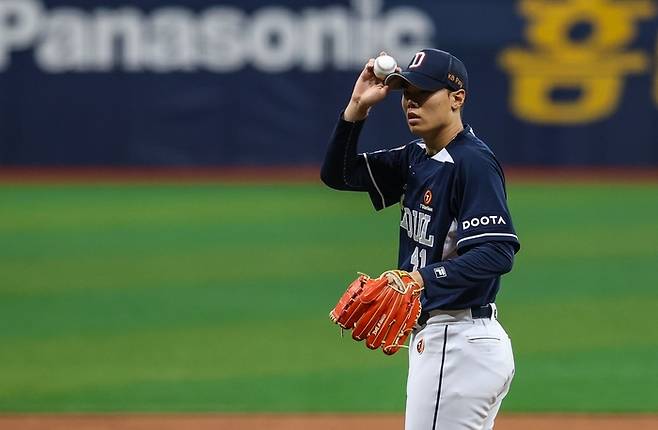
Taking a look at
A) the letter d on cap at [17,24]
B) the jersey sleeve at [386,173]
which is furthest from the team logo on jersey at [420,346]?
the letter d on cap at [17,24]

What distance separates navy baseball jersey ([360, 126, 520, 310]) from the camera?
3.91 meters

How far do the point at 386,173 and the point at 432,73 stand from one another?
1.86 feet

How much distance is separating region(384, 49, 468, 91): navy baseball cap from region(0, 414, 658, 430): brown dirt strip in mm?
3080

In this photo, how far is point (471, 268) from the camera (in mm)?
3875

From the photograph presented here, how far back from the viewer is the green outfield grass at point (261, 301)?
7668mm

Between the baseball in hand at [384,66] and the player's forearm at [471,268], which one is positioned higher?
the baseball in hand at [384,66]

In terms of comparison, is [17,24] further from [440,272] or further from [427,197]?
[440,272]

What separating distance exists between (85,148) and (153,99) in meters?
1.28

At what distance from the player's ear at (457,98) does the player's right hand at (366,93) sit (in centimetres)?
26

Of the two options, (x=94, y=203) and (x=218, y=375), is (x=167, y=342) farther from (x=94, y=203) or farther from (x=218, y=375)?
(x=94, y=203)

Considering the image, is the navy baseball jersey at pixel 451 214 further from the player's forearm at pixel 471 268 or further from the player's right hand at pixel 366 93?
the player's right hand at pixel 366 93

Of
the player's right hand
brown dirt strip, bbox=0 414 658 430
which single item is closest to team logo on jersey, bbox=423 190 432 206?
→ the player's right hand

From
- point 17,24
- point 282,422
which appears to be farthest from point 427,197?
point 17,24

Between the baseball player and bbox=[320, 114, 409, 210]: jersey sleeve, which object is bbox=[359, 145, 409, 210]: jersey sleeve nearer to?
bbox=[320, 114, 409, 210]: jersey sleeve
